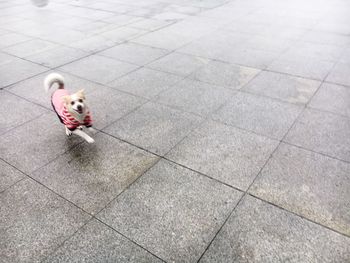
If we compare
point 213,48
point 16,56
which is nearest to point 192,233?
point 213,48

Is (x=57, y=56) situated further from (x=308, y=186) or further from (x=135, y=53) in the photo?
(x=308, y=186)

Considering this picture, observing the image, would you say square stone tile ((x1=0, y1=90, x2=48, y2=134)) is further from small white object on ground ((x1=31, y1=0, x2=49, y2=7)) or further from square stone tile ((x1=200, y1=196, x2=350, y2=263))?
small white object on ground ((x1=31, y1=0, x2=49, y2=7))

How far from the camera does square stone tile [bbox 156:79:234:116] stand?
20.7 feet

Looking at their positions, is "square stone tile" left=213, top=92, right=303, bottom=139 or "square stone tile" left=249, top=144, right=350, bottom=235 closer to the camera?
"square stone tile" left=249, top=144, right=350, bottom=235

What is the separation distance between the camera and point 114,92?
6945mm

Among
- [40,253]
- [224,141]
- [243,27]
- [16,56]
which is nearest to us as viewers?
[40,253]

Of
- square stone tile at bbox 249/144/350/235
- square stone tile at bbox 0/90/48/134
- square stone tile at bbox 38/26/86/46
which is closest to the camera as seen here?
square stone tile at bbox 249/144/350/235

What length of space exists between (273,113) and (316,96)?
3.94 ft

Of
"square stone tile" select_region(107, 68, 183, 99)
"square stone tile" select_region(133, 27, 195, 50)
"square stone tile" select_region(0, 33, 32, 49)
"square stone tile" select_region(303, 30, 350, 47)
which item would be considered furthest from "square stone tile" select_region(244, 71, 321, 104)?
"square stone tile" select_region(0, 33, 32, 49)

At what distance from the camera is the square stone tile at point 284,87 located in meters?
6.60

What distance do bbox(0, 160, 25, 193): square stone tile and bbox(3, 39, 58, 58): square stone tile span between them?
4928 millimetres

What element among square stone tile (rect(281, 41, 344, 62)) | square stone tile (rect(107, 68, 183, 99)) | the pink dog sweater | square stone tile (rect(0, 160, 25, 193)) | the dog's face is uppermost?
the dog's face

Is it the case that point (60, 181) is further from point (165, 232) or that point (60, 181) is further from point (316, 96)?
point (316, 96)

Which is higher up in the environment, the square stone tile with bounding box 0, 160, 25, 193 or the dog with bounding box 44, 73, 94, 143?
the dog with bounding box 44, 73, 94, 143
